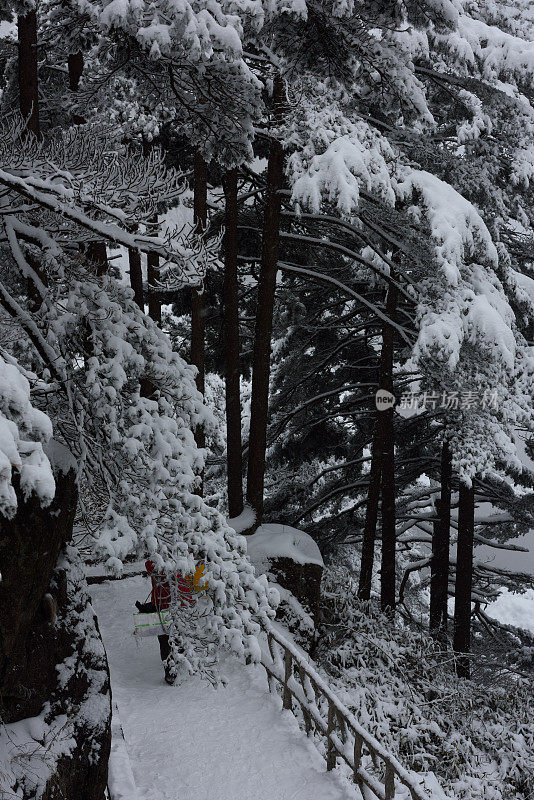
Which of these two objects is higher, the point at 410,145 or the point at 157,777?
the point at 410,145

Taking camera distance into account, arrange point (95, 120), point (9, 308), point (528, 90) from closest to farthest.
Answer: point (9, 308) → point (95, 120) → point (528, 90)

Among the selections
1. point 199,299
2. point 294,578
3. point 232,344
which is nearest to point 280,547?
point 294,578

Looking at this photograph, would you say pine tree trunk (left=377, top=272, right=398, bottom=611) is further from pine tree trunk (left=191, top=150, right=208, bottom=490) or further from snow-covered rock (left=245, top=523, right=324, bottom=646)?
pine tree trunk (left=191, top=150, right=208, bottom=490)

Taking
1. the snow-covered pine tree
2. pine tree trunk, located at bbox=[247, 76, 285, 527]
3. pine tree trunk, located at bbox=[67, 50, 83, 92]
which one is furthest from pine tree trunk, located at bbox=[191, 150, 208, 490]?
the snow-covered pine tree

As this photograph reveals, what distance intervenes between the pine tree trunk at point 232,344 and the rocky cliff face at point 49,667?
6.38m

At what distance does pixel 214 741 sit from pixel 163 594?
1750mm

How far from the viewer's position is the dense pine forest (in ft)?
19.7

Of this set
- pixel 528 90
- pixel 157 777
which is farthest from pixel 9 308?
pixel 528 90

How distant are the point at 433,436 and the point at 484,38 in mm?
8830

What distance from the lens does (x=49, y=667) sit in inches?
244

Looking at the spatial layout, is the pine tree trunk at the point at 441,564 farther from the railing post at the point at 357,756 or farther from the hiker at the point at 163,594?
the railing post at the point at 357,756

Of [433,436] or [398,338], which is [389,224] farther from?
[433,436]

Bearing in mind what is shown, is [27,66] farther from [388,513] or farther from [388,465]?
[388,513]

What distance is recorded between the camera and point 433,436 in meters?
17.4
